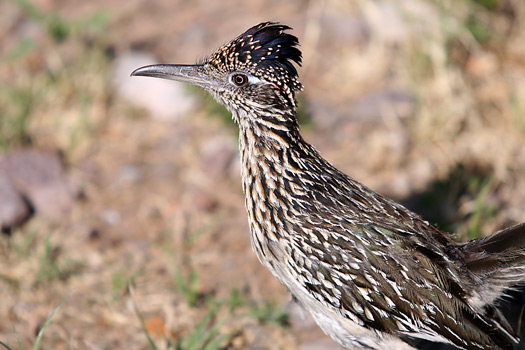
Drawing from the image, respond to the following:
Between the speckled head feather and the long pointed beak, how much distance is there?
0.32m

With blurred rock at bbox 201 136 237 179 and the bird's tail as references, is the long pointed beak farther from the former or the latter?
blurred rock at bbox 201 136 237 179

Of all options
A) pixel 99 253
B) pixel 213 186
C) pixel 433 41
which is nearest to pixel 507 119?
pixel 433 41

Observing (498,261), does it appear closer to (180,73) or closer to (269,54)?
(269,54)

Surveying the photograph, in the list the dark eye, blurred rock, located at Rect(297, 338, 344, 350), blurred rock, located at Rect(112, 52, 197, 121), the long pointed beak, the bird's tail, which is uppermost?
blurred rock, located at Rect(112, 52, 197, 121)

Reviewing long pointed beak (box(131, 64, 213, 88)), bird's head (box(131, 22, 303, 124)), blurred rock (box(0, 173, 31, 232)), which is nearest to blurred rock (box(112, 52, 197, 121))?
blurred rock (box(0, 173, 31, 232))

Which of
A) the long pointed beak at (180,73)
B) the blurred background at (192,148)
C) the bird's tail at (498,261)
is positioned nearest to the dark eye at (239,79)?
the long pointed beak at (180,73)

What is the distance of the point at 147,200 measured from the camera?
21.9ft

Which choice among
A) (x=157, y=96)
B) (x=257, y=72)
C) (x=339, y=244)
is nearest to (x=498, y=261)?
(x=339, y=244)

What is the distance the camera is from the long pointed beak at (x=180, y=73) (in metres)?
4.60

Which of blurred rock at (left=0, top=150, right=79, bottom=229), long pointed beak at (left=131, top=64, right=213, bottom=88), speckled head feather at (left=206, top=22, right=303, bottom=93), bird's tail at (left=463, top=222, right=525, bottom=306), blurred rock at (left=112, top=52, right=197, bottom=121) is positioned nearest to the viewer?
bird's tail at (left=463, top=222, right=525, bottom=306)

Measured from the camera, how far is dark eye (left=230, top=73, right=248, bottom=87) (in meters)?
4.45

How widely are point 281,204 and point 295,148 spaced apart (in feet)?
1.40

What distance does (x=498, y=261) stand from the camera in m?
4.24

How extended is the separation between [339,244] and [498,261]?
1046 mm
